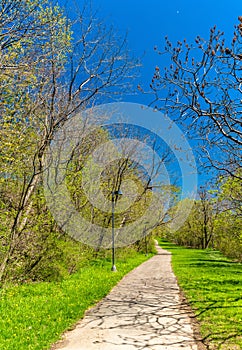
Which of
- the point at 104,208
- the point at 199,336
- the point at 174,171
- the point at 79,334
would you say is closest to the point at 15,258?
the point at 79,334

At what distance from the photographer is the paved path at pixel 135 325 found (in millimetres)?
5520

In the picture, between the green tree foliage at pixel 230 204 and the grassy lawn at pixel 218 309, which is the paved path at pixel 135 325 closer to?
the grassy lawn at pixel 218 309

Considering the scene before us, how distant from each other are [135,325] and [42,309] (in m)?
2.29

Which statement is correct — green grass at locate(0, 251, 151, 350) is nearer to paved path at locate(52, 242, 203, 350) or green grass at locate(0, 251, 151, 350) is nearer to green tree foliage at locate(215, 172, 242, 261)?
paved path at locate(52, 242, 203, 350)

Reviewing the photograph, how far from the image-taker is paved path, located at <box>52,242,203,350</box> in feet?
18.1

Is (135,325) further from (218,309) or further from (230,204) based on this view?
(230,204)

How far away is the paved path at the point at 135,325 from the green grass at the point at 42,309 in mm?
299

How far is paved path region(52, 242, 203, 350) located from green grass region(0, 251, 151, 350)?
0.98 feet

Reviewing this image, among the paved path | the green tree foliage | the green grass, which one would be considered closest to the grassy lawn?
the paved path

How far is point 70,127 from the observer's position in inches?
503

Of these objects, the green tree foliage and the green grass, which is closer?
the green grass

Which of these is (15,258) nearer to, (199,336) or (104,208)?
(199,336)

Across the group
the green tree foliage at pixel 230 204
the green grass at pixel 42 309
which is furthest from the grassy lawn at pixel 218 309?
the green tree foliage at pixel 230 204

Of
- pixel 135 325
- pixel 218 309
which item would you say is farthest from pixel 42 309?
pixel 218 309
